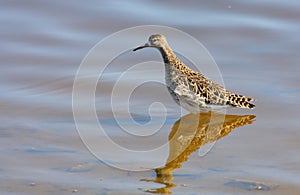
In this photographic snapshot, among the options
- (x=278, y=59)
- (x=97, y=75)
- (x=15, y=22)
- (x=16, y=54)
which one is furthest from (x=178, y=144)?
(x=15, y=22)

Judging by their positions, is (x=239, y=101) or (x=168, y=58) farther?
(x=168, y=58)

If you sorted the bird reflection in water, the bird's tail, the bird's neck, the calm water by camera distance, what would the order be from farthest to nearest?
the bird's neck < the bird's tail < the bird reflection in water < the calm water

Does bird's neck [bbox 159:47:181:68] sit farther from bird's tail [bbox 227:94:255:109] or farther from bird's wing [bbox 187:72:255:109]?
bird's tail [bbox 227:94:255:109]

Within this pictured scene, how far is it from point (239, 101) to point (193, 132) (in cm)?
82

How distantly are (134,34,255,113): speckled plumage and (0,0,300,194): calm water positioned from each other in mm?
205

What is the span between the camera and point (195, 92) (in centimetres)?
932

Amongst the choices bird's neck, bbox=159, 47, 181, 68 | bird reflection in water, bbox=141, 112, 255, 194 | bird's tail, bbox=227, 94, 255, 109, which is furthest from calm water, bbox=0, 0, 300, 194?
bird's neck, bbox=159, 47, 181, 68

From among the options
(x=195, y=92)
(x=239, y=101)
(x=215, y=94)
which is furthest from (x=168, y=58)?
(x=239, y=101)

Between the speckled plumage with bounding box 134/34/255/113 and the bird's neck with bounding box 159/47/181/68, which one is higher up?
the bird's neck with bounding box 159/47/181/68

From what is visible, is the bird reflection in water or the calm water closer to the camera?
the calm water

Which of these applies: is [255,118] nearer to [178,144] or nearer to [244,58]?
[178,144]

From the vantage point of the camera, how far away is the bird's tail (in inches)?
359

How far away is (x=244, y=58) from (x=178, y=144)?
3.07m

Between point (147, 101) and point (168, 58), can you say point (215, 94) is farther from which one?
point (147, 101)
